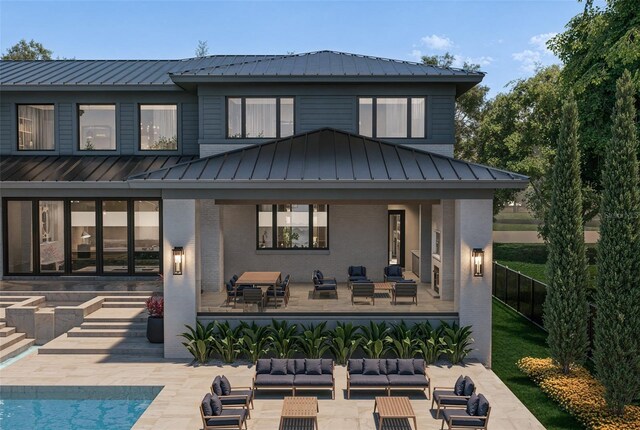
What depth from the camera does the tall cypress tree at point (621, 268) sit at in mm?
12555

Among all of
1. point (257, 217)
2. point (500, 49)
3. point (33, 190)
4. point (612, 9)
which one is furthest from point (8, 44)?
point (500, 49)

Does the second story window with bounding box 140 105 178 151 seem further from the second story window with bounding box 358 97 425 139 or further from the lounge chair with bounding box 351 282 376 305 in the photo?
the lounge chair with bounding box 351 282 376 305

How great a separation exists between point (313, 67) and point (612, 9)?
12306mm

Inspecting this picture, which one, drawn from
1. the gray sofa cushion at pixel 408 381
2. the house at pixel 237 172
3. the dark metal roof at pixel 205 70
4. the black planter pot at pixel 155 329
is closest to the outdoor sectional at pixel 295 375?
the gray sofa cushion at pixel 408 381

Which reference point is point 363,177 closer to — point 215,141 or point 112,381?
point 215,141

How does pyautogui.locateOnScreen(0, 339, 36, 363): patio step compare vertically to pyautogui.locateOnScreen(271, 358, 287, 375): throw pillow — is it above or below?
below

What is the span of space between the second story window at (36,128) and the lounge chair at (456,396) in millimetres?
20407

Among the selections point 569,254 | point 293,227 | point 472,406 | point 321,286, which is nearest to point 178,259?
point 321,286

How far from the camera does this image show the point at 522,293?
23312 millimetres

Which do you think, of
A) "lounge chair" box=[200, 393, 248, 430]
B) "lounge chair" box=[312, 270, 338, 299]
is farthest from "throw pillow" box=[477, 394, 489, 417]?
"lounge chair" box=[312, 270, 338, 299]

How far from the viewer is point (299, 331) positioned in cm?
1725

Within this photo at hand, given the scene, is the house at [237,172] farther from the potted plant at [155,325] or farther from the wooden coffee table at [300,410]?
the wooden coffee table at [300,410]

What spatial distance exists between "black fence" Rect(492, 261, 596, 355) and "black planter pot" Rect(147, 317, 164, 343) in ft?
45.1

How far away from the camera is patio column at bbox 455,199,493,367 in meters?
16.7
